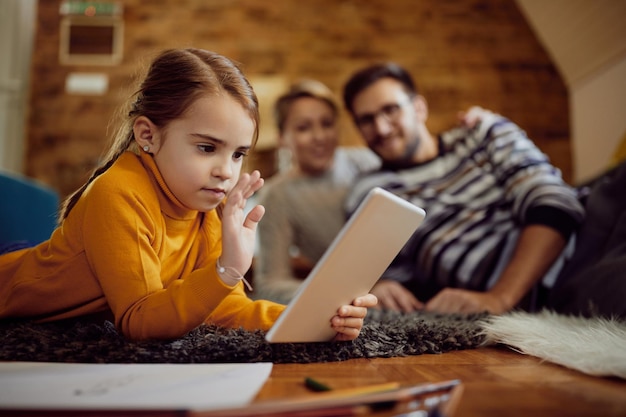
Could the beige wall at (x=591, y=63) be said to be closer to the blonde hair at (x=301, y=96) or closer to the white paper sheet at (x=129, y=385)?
the blonde hair at (x=301, y=96)

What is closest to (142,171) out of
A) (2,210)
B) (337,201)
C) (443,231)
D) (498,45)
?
(2,210)

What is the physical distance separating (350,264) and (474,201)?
103 centimetres

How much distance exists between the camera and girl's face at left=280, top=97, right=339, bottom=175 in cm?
184

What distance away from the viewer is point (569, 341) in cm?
67

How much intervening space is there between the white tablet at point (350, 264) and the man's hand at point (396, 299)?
67cm

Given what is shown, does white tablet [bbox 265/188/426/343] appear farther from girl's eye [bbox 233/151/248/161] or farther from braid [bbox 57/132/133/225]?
braid [bbox 57/132/133/225]

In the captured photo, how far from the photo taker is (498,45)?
352 centimetres

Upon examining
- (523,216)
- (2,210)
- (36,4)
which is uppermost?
(36,4)

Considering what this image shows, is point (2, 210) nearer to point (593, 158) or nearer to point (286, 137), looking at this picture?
point (286, 137)

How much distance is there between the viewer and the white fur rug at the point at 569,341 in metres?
0.57

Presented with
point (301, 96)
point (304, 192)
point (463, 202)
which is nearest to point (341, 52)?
point (301, 96)

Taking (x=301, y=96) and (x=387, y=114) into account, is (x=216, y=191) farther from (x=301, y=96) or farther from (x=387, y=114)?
(x=301, y=96)

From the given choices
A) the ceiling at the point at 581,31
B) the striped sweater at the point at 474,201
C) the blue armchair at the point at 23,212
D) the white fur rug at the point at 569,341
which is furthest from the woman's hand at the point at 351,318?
the ceiling at the point at 581,31

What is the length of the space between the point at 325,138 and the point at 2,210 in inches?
42.4
